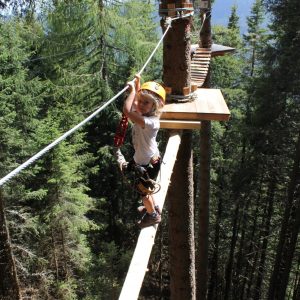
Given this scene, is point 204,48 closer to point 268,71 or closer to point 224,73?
point 268,71

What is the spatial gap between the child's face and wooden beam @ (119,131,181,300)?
0.65 metres

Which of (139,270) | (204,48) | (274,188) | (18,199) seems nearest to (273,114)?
(274,188)

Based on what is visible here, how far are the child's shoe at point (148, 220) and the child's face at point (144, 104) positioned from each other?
2.82ft

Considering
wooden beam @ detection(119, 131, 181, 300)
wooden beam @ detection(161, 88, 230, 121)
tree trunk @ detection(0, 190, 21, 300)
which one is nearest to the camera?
wooden beam @ detection(119, 131, 181, 300)

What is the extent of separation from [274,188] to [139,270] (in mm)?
13460

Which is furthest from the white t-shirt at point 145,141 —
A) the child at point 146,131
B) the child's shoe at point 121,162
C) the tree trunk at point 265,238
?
the tree trunk at point 265,238

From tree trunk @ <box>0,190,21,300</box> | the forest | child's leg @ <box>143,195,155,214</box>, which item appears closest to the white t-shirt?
child's leg @ <box>143,195,155,214</box>

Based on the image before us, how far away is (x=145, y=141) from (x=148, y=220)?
650 millimetres

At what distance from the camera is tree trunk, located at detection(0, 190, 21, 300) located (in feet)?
22.2

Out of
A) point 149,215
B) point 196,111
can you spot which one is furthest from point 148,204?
point 196,111

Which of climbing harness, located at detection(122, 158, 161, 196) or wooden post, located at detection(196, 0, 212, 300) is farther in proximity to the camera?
wooden post, located at detection(196, 0, 212, 300)

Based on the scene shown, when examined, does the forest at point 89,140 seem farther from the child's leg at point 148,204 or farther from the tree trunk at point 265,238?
the child's leg at point 148,204

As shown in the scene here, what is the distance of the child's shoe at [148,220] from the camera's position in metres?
3.02

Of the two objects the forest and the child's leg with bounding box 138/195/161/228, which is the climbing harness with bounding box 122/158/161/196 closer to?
the child's leg with bounding box 138/195/161/228
